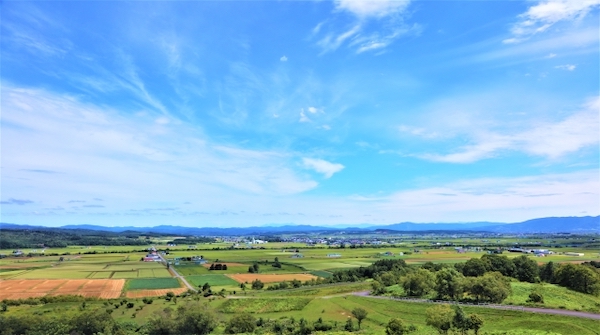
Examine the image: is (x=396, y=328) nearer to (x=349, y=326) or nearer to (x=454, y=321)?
(x=454, y=321)

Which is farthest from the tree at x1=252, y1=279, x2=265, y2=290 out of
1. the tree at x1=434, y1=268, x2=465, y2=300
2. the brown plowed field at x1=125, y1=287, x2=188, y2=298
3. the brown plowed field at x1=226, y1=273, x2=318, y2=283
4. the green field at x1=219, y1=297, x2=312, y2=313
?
the tree at x1=434, y1=268, x2=465, y2=300

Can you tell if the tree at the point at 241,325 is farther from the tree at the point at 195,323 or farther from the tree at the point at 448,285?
the tree at the point at 448,285

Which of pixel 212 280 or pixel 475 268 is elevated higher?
pixel 475 268

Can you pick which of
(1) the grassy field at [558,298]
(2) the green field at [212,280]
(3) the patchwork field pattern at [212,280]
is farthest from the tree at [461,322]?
(3) the patchwork field pattern at [212,280]

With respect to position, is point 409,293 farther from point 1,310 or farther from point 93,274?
point 93,274

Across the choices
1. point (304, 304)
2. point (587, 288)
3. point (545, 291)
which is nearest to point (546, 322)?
point (545, 291)

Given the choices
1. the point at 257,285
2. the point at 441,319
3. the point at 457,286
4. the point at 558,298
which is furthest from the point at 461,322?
the point at 257,285
